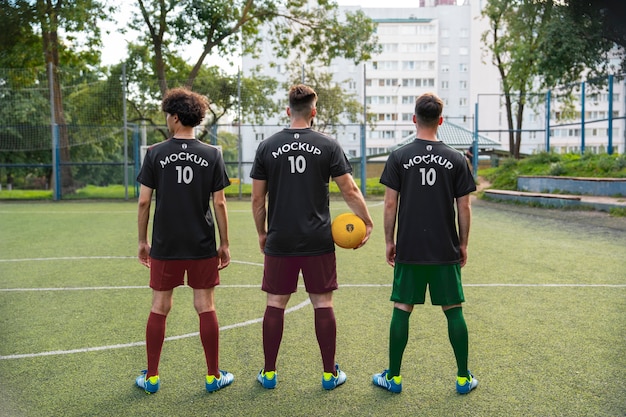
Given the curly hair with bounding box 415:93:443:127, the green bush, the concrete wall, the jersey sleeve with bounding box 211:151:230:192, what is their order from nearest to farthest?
the curly hair with bounding box 415:93:443:127 < the jersey sleeve with bounding box 211:151:230:192 < the concrete wall < the green bush

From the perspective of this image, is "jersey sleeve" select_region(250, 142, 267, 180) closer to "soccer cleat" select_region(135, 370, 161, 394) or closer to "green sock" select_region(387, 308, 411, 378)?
"green sock" select_region(387, 308, 411, 378)

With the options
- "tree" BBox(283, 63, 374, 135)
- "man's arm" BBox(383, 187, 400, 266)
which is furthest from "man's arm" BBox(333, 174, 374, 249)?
"tree" BBox(283, 63, 374, 135)

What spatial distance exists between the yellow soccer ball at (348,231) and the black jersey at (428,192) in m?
0.30

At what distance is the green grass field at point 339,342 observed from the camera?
3.43m

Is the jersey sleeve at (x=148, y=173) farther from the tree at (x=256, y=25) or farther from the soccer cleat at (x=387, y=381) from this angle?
the tree at (x=256, y=25)

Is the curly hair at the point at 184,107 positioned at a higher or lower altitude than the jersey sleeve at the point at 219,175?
higher

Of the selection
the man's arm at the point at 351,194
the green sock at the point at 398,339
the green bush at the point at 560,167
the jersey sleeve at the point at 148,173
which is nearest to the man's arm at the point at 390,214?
the man's arm at the point at 351,194

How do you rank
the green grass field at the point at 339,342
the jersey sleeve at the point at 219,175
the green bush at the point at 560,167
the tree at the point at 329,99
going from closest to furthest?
the green grass field at the point at 339,342
the jersey sleeve at the point at 219,175
the green bush at the point at 560,167
the tree at the point at 329,99

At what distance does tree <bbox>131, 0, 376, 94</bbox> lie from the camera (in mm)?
24062

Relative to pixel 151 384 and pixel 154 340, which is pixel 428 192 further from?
pixel 151 384

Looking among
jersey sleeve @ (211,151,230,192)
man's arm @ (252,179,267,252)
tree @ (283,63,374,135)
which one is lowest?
man's arm @ (252,179,267,252)

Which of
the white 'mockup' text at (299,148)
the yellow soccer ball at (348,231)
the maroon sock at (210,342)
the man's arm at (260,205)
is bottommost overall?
the maroon sock at (210,342)

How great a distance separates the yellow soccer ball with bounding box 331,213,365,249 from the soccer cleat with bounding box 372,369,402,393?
780 millimetres

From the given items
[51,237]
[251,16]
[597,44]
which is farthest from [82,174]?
[597,44]
